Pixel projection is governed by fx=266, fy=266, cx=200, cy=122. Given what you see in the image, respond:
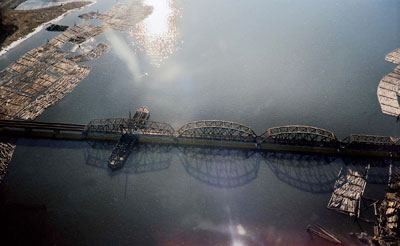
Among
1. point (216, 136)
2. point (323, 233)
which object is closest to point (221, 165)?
point (216, 136)

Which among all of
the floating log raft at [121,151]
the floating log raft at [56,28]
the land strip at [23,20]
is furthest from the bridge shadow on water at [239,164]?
the land strip at [23,20]

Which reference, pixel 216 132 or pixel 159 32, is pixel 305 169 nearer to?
pixel 216 132

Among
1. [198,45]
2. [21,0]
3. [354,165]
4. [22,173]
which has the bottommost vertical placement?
[22,173]

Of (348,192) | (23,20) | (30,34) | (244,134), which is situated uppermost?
(23,20)

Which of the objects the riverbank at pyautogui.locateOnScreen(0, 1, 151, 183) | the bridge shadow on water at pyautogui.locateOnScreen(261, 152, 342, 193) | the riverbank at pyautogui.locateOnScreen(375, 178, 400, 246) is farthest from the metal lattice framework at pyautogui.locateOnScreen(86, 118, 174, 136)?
the riverbank at pyautogui.locateOnScreen(375, 178, 400, 246)

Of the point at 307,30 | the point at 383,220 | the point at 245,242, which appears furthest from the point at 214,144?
the point at 307,30

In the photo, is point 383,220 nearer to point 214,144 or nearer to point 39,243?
point 214,144

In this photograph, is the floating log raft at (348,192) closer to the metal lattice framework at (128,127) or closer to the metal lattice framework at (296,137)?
the metal lattice framework at (296,137)
